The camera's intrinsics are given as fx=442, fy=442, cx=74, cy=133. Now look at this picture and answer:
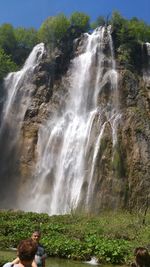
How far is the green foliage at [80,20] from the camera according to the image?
58500mm

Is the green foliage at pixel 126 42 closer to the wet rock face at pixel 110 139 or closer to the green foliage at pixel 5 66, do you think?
the wet rock face at pixel 110 139

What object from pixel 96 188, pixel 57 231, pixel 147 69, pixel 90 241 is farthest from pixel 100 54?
pixel 90 241

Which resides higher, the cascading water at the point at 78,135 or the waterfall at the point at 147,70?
the waterfall at the point at 147,70

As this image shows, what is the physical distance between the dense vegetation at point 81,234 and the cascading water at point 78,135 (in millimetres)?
6478

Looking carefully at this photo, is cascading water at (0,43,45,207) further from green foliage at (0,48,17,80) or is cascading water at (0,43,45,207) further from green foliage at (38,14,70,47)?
green foliage at (38,14,70,47)

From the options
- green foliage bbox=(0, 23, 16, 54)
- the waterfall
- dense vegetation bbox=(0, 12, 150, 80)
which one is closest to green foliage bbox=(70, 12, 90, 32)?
dense vegetation bbox=(0, 12, 150, 80)

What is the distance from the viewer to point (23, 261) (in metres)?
6.01

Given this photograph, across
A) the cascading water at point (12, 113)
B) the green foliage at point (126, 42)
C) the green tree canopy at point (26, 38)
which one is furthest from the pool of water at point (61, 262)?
the green tree canopy at point (26, 38)

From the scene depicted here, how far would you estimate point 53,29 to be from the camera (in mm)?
54938

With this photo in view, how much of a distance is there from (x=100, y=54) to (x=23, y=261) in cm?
4097

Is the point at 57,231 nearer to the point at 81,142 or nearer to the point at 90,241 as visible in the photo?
the point at 90,241

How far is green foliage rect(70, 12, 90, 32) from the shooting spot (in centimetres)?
5850

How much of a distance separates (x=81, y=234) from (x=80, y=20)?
42237mm

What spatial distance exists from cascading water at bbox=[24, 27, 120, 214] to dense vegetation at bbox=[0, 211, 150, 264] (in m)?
6.48
